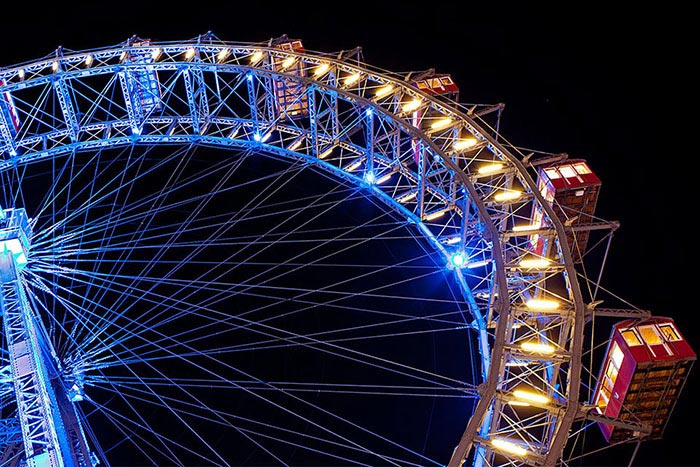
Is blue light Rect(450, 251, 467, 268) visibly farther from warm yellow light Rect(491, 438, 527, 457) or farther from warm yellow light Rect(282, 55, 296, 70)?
warm yellow light Rect(282, 55, 296, 70)

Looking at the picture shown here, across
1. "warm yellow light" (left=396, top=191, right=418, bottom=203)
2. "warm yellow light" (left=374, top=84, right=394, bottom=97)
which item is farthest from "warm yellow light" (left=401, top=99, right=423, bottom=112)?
"warm yellow light" (left=396, top=191, right=418, bottom=203)

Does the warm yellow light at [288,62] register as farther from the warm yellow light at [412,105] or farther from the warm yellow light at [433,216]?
the warm yellow light at [433,216]

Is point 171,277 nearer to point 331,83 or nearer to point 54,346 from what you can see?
point 54,346

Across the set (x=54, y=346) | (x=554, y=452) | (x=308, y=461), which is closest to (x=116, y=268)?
(x=54, y=346)

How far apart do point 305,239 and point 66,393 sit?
9336mm

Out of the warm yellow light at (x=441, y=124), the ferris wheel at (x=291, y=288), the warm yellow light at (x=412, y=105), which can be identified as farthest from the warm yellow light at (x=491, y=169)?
the warm yellow light at (x=412, y=105)

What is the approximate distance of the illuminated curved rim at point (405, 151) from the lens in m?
16.6

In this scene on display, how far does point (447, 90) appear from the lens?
24.2 meters

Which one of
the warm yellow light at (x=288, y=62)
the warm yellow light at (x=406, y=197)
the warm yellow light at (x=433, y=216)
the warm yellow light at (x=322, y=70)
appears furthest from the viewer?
the warm yellow light at (x=288, y=62)

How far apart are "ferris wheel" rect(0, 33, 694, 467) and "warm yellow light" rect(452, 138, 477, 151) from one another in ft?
0.37

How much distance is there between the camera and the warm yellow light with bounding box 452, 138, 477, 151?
2145cm

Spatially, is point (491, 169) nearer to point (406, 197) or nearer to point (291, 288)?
point (406, 197)

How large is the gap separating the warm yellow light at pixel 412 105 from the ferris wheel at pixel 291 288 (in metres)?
0.06

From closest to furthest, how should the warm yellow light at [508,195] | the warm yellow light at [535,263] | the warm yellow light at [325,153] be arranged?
the warm yellow light at [535,263] → the warm yellow light at [508,195] → the warm yellow light at [325,153]
